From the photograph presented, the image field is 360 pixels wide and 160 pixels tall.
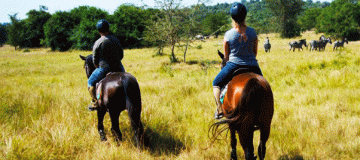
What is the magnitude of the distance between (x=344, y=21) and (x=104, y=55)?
46.2m

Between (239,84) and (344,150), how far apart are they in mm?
2207

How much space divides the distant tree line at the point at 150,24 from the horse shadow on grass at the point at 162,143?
40.7 ft

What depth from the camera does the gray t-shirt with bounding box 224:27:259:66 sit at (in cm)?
316

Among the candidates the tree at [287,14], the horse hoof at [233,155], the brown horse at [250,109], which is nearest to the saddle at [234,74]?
the brown horse at [250,109]

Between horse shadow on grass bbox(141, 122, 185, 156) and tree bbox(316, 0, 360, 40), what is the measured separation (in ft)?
143

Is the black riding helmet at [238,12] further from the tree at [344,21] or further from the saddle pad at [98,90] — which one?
the tree at [344,21]

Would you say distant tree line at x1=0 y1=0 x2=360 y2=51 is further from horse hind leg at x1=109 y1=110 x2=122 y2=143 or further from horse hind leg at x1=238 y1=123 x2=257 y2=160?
horse hind leg at x1=238 y1=123 x2=257 y2=160

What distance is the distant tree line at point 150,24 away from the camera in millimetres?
16594

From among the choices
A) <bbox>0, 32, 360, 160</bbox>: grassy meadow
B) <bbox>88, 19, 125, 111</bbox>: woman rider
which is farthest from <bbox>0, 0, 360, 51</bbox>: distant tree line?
<bbox>88, 19, 125, 111</bbox>: woman rider

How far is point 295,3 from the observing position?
175ft

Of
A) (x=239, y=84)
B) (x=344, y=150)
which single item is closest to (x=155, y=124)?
(x=239, y=84)

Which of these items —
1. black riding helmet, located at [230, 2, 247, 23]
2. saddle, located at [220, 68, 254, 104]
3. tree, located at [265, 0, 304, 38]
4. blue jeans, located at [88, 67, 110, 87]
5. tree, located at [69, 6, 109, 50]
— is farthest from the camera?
tree, located at [265, 0, 304, 38]

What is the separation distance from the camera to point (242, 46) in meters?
3.16

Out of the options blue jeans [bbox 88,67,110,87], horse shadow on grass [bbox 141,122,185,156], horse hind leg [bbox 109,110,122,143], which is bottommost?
horse shadow on grass [bbox 141,122,185,156]
